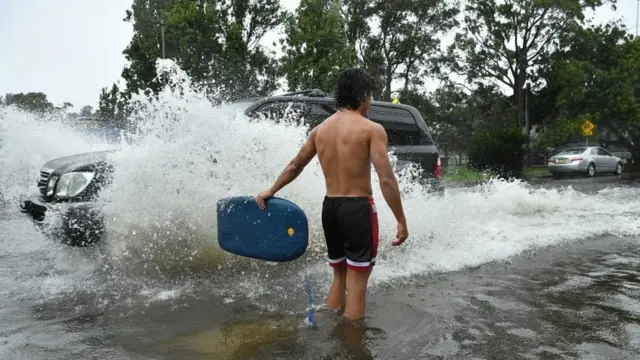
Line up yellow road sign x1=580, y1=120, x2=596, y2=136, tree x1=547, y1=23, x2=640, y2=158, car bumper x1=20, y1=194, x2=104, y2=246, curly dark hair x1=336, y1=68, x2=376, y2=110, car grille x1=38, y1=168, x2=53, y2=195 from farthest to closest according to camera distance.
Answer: tree x1=547, y1=23, x2=640, y2=158
yellow road sign x1=580, y1=120, x2=596, y2=136
car grille x1=38, y1=168, x2=53, y2=195
car bumper x1=20, y1=194, x2=104, y2=246
curly dark hair x1=336, y1=68, x2=376, y2=110

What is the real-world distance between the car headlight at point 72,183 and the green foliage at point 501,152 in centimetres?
2061

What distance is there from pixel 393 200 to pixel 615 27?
34789 mm

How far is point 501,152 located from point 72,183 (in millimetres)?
21070

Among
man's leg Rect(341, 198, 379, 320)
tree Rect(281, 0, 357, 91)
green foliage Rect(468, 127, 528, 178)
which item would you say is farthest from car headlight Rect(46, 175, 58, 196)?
green foliage Rect(468, 127, 528, 178)

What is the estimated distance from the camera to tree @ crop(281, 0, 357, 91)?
19797 mm

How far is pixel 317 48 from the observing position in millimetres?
20109

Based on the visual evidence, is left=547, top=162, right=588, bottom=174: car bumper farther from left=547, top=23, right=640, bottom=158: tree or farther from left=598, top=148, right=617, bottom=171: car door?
left=547, top=23, right=640, bottom=158: tree

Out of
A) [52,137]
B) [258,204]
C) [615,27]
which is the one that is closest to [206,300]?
[258,204]

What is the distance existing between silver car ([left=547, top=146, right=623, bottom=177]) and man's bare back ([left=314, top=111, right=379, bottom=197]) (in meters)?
24.0

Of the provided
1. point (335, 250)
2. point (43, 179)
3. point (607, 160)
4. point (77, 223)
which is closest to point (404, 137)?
point (335, 250)

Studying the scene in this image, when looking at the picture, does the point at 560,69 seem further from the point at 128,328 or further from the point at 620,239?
the point at 128,328

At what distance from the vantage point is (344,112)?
12.0 feet

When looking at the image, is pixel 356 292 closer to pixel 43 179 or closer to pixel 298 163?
pixel 298 163

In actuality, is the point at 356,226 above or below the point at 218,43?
below
